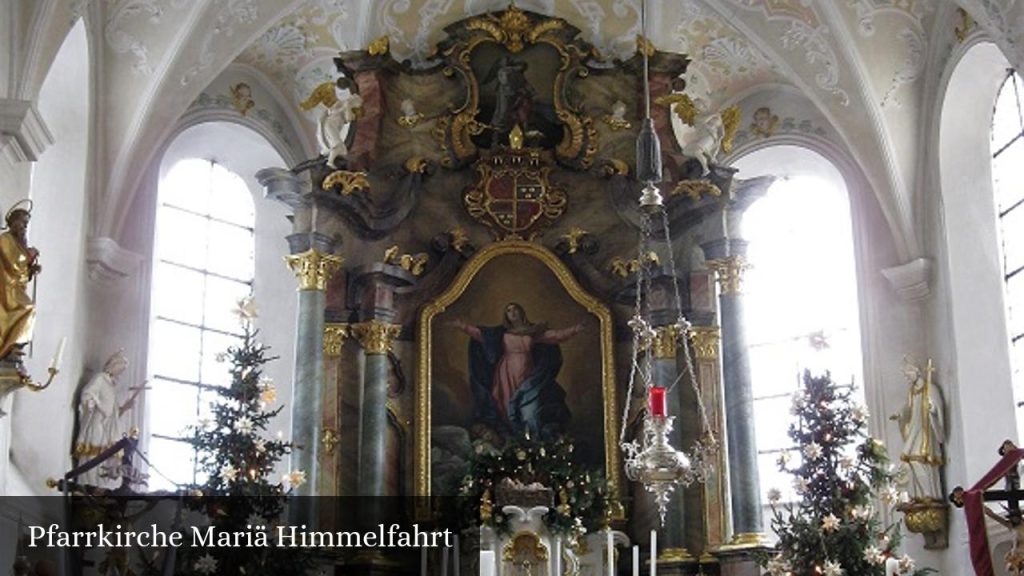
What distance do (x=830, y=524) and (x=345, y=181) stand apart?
6292mm

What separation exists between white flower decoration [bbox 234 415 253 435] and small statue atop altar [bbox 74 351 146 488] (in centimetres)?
201

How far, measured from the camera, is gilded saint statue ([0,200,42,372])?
11078 mm

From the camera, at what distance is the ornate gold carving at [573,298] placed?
51.4 feet

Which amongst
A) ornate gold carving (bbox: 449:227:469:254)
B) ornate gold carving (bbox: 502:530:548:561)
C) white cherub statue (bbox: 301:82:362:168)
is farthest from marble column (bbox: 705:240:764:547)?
white cherub statue (bbox: 301:82:362:168)

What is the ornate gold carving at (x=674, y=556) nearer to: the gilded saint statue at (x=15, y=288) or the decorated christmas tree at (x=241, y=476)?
the decorated christmas tree at (x=241, y=476)

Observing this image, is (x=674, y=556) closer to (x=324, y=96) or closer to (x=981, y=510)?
(x=981, y=510)

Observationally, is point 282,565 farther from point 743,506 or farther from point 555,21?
point 555,21

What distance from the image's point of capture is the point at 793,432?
13.7 meters

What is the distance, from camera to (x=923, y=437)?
15531 mm

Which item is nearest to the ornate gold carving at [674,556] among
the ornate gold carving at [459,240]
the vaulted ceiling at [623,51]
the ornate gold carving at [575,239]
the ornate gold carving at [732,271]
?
the ornate gold carving at [732,271]

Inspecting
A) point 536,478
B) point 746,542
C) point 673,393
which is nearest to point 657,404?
point 536,478

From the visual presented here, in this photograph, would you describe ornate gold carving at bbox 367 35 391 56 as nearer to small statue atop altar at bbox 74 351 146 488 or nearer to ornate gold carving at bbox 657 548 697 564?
small statue atop altar at bbox 74 351 146 488

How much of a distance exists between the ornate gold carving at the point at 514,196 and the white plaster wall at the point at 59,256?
4235 mm

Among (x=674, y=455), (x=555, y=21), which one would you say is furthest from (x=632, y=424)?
(x=674, y=455)
